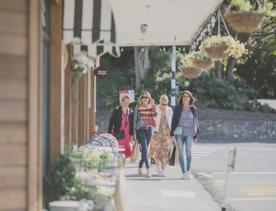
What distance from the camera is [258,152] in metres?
22.4

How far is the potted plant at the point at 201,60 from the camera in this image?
13969 mm

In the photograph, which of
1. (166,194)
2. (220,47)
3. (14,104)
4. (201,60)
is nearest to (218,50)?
(220,47)

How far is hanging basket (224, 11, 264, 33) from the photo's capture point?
806cm

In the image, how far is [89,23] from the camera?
279 inches

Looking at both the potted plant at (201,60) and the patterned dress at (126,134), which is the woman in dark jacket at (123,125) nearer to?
the patterned dress at (126,134)

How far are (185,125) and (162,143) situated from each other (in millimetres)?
1157

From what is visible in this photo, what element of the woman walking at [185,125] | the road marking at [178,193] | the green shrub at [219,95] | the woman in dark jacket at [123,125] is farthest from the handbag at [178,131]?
the green shrub at [219,95]

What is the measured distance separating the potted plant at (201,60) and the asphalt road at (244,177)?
249 cm

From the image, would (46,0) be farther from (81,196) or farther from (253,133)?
(253,133)

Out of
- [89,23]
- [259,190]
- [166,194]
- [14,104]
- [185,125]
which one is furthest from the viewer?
[185,125]

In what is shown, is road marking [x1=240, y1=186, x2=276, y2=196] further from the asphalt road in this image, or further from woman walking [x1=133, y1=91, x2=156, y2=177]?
woman walking [x1=133, y1=91, x2=156, y2=177]

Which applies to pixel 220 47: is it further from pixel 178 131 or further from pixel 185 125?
pixel 178 131

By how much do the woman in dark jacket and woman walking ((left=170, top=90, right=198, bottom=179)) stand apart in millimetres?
909

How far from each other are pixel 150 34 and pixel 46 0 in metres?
8.74
